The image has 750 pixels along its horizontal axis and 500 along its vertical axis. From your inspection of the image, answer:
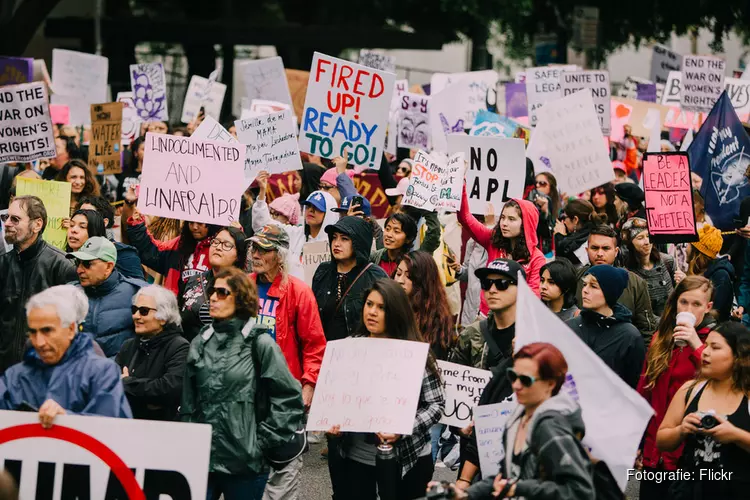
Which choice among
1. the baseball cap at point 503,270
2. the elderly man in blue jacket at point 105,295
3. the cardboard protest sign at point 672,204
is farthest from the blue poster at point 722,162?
the elderly man in blue jacket at point 105,295

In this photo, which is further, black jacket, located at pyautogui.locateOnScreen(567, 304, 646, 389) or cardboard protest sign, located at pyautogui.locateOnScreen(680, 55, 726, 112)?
cardboard protest sign, located at pyautogui.locateOnScreen(680, 55, 726, 112)

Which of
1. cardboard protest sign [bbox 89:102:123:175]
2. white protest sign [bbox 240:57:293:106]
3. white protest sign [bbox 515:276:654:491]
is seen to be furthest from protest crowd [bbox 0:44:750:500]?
white protest sign [bbox 240:57:293:106]

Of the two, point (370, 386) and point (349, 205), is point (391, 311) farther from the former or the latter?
point (349, 205)

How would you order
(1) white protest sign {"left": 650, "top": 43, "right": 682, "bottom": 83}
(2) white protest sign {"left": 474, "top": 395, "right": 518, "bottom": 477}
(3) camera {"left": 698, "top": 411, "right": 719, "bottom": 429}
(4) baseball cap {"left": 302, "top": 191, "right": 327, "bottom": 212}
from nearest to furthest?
(3) camera {"left": 698, "top": 411, "right": 719, "bottom": 429}
(2) white protest sign {"left": 474, "top": 395, "right": 518, "bottom": 477}
(4) baseball cap {"left": 302, "top": 191, "right": 327, "bottom": 212}
(1) white protest sign {"left": 650, "top": 43, "right": 682, "bottom": 83}

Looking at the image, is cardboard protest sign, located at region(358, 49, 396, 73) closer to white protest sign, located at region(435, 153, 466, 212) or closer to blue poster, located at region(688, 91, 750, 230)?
blue poster, located at region(688, 91, 750, 230)

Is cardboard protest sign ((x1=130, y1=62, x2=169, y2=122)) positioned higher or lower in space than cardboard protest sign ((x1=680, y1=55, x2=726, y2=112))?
lower

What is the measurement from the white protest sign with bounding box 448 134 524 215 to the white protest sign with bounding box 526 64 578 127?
5790 mm

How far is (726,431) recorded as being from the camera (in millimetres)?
5605

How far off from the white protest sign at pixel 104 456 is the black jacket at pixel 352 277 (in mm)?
2581

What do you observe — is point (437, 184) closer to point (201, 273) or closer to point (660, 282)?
point (660, 282)

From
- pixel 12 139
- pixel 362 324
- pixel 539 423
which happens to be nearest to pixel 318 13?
pixel 12 139

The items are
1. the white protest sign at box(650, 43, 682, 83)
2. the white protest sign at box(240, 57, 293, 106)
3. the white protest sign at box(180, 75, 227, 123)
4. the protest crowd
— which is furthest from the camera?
the white protest sign at box(650, 43, 682, 83)

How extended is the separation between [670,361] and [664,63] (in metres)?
16.1

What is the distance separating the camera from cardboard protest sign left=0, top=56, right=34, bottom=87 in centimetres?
1559
